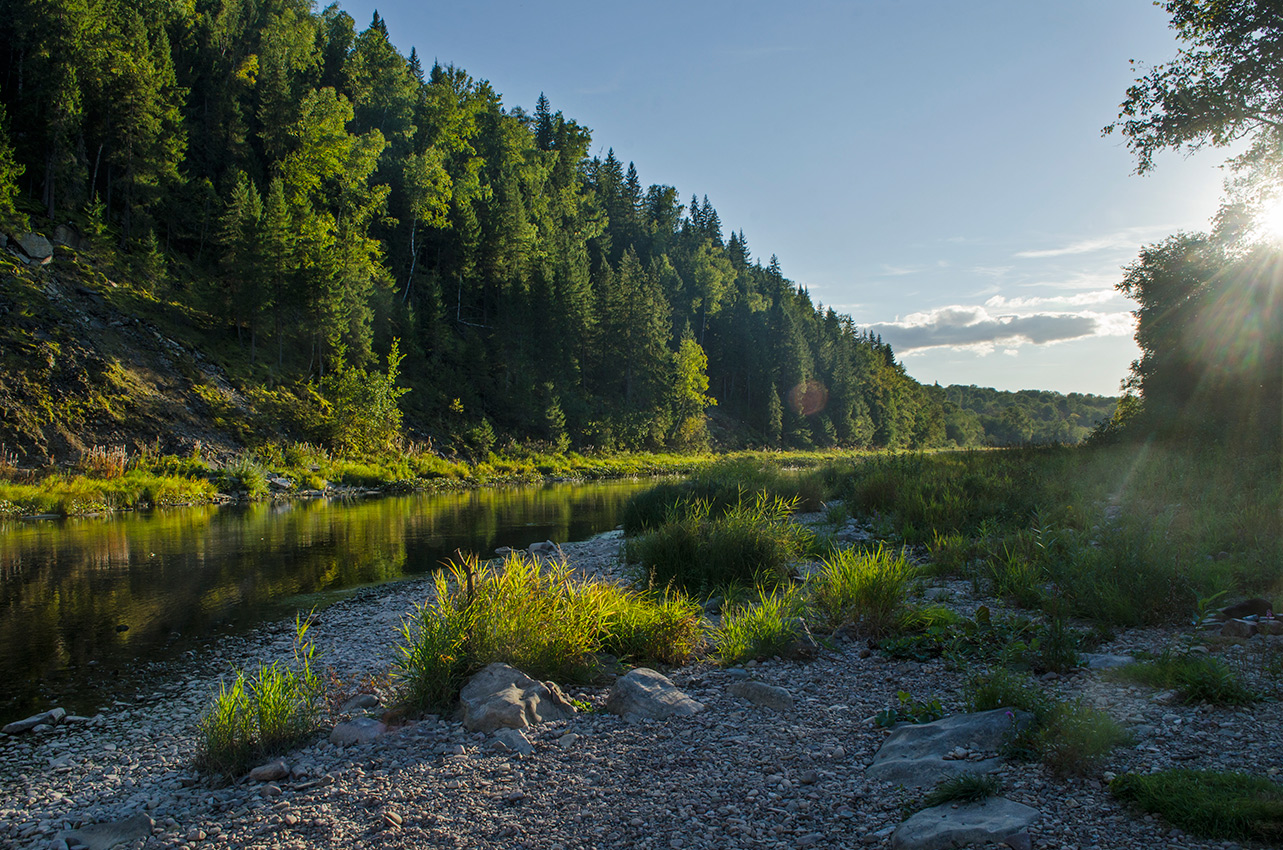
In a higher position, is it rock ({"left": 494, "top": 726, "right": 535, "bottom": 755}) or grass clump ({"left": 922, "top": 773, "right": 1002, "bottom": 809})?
grass clump ({"left": 922, "top": 773, "right": 1002, "bottom": 809})

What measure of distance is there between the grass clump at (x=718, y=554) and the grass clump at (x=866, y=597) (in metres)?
2.11

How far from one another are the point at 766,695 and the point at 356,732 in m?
3.09

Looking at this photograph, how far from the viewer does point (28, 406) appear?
73.2 ft

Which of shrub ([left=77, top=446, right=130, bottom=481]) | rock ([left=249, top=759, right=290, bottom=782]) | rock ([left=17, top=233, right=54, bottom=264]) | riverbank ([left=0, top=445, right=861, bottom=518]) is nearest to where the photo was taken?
rock ([left=249, top=759, right=290, bottom=782])

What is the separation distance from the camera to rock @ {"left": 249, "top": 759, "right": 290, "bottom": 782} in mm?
4461

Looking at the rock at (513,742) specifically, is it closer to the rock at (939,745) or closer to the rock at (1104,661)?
the rock at (939,745)

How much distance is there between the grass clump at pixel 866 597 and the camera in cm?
670

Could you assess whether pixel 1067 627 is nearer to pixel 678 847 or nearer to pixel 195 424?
pixel 678 847

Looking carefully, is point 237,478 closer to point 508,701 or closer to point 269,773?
point 269,773

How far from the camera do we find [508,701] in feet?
16.7

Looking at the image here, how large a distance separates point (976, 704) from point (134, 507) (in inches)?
961

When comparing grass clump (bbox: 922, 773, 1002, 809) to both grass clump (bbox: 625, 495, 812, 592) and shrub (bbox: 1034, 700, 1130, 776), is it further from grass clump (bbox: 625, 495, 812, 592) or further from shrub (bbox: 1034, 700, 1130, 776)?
grass clump (bbox: 625, 495, 812, 592)

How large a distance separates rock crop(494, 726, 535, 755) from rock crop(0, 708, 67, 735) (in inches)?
165

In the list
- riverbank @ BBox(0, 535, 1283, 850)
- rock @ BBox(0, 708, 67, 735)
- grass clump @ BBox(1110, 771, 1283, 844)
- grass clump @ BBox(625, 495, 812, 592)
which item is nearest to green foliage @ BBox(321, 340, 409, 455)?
grass clump @ BBox(625, 495, 812, 592)
